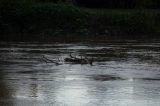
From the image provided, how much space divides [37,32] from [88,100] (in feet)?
110

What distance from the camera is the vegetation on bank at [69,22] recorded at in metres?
47.9

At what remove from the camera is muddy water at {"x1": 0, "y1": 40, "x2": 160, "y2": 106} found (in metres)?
15.2

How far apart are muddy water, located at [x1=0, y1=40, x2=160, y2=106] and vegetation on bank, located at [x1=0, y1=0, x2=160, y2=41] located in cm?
1742

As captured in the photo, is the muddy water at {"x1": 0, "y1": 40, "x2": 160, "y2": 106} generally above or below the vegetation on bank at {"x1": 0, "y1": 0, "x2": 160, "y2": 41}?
above

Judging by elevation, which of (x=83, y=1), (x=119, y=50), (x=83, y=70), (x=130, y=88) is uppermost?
(x=130, y=88)

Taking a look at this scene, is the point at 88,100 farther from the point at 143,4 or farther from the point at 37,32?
the point at 143,4

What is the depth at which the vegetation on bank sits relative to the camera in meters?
47.9

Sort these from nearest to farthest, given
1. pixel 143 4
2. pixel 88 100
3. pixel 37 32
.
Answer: pixel 88 100 < pixel 37 32 < pixel 143 4

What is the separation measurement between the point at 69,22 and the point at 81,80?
30.6 m

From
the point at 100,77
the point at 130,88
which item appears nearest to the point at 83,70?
the point at 100,77

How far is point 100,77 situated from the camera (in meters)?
20.2

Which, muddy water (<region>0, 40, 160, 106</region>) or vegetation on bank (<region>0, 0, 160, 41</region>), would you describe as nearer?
muddy water (<region>0, 40, 160, 106</region>)

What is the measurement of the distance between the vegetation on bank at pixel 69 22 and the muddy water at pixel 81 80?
17424 mm

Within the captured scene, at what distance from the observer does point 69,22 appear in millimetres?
49750
